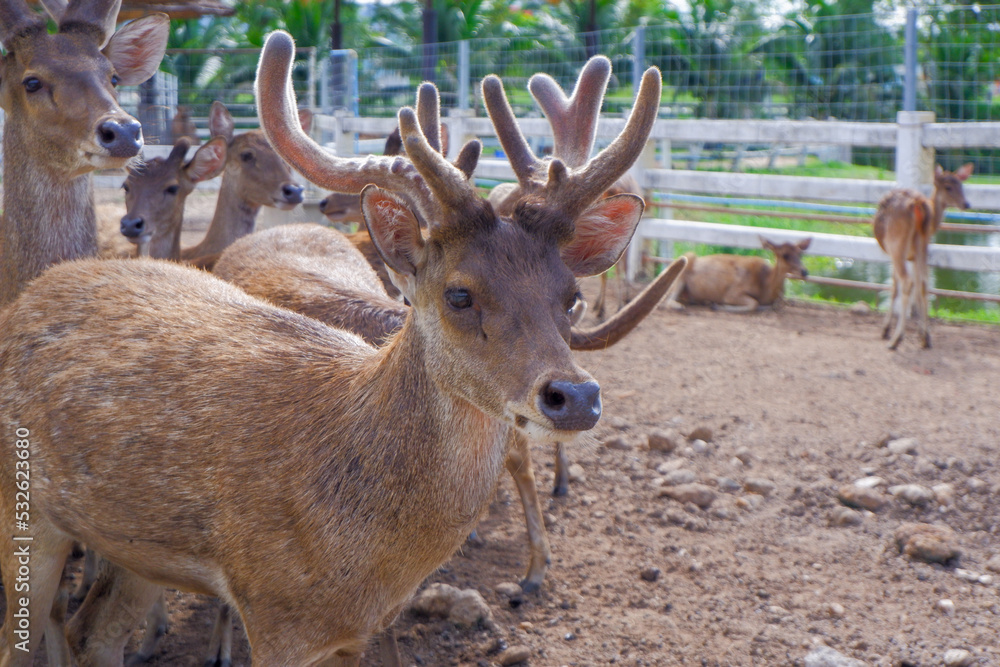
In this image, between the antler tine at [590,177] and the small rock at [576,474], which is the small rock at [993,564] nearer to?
A: the small rock at [576,474]

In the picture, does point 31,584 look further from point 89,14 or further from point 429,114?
point 89,14

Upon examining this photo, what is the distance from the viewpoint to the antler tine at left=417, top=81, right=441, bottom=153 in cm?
322

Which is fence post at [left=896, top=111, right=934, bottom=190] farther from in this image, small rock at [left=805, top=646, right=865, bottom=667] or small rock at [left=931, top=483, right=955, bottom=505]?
small rock at [left=805, top=646, right=865, bottom=667]

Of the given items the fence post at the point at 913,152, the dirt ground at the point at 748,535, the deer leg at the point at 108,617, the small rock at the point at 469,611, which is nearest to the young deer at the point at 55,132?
the deer leg at the point at 108,617

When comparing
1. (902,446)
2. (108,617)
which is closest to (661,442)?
(902,446)

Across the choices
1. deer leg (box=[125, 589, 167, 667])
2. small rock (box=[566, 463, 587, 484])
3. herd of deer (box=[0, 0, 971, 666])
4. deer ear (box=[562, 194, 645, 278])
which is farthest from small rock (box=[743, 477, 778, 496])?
deer leg (box=[125, 589, 167, 667])

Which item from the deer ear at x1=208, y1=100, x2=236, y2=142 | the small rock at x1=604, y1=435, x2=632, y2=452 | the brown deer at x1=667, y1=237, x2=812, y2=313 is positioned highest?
the deer ear at x1=208, y1=100, x2=236, y2=142

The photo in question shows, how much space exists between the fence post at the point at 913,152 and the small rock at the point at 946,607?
6002mm

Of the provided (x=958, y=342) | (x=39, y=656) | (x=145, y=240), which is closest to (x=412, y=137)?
(x=39, y=656)

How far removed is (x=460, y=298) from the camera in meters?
2.63

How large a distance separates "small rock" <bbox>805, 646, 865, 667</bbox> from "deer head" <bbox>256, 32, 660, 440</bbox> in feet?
6.02

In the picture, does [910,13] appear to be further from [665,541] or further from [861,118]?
[861,118]

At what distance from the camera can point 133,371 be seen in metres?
2.94

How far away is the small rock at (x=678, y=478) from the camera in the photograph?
5.37 m
